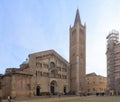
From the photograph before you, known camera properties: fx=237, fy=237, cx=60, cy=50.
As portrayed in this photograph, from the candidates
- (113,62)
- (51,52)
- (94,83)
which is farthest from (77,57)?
(94,83)

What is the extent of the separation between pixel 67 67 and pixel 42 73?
974 centimetres

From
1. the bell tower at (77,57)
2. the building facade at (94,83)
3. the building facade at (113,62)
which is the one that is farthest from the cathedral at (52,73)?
the building facade at (94,83)

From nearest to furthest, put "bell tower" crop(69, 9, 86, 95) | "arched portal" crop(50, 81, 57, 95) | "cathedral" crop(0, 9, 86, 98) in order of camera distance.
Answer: "cathedral" crop(0, 9, 86, 98), "arched portal" crop(50, 81, 57, 95), "bell tower" crop(69, 9, 86, 95)

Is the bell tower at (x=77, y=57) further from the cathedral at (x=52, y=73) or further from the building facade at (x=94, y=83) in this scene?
the building facade at (x=94, y=83)

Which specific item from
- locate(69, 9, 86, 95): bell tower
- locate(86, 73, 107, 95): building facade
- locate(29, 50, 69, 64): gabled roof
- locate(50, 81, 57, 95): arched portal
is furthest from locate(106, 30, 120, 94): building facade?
locate(86, 73, 107, 95): building facade

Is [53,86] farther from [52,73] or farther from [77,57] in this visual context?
[77,57]

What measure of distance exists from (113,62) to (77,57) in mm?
10462

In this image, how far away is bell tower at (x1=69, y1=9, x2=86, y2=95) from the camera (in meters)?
67.4

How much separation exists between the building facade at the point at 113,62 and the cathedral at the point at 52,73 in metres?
7.55

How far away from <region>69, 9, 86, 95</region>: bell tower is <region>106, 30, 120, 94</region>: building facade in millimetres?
7521

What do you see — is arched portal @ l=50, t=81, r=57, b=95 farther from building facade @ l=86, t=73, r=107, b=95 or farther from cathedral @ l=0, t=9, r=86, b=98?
building facade @ l=86, t=73, r=107, b=95

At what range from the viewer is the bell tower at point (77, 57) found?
67.4 m

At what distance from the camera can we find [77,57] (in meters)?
68.8

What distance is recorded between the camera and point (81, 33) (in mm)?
72375
